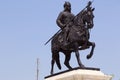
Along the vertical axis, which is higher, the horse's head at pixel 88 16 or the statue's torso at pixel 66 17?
the statue's torso at pixel 66 17

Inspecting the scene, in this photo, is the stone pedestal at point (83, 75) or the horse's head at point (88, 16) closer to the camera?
the stone pedestal at point (83, 75)

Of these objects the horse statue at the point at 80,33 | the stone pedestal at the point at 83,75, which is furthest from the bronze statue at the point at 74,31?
the stone pedestal at the point at 83,75

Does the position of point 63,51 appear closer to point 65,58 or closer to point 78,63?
point 65,58

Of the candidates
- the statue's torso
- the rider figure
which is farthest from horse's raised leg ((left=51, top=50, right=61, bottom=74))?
the statue's torso

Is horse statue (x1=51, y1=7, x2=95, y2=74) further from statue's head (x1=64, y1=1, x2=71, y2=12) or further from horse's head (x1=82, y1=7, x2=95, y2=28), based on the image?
statue's head (x1=64, y1=1, x2=71, y2=12)

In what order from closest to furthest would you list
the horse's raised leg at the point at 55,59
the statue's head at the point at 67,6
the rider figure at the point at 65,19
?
the rider figure at the point at 65,19 → the statue's head at the point at 67,6 → the horse's raised leg at the point at 55,59

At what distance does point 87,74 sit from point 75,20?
2.42m

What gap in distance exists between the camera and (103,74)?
58.4 ft

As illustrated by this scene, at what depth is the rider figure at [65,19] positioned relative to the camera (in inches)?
728

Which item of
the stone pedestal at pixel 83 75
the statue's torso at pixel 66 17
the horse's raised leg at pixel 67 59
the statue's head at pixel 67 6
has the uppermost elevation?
the statue's head at pixel 67 6

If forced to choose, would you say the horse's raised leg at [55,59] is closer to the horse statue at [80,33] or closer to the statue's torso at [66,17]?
the horse statue at [80,33]

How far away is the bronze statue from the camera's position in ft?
59.0

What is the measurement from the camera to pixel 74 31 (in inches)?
712

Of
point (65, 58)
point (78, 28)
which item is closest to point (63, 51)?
point (65, 58)
